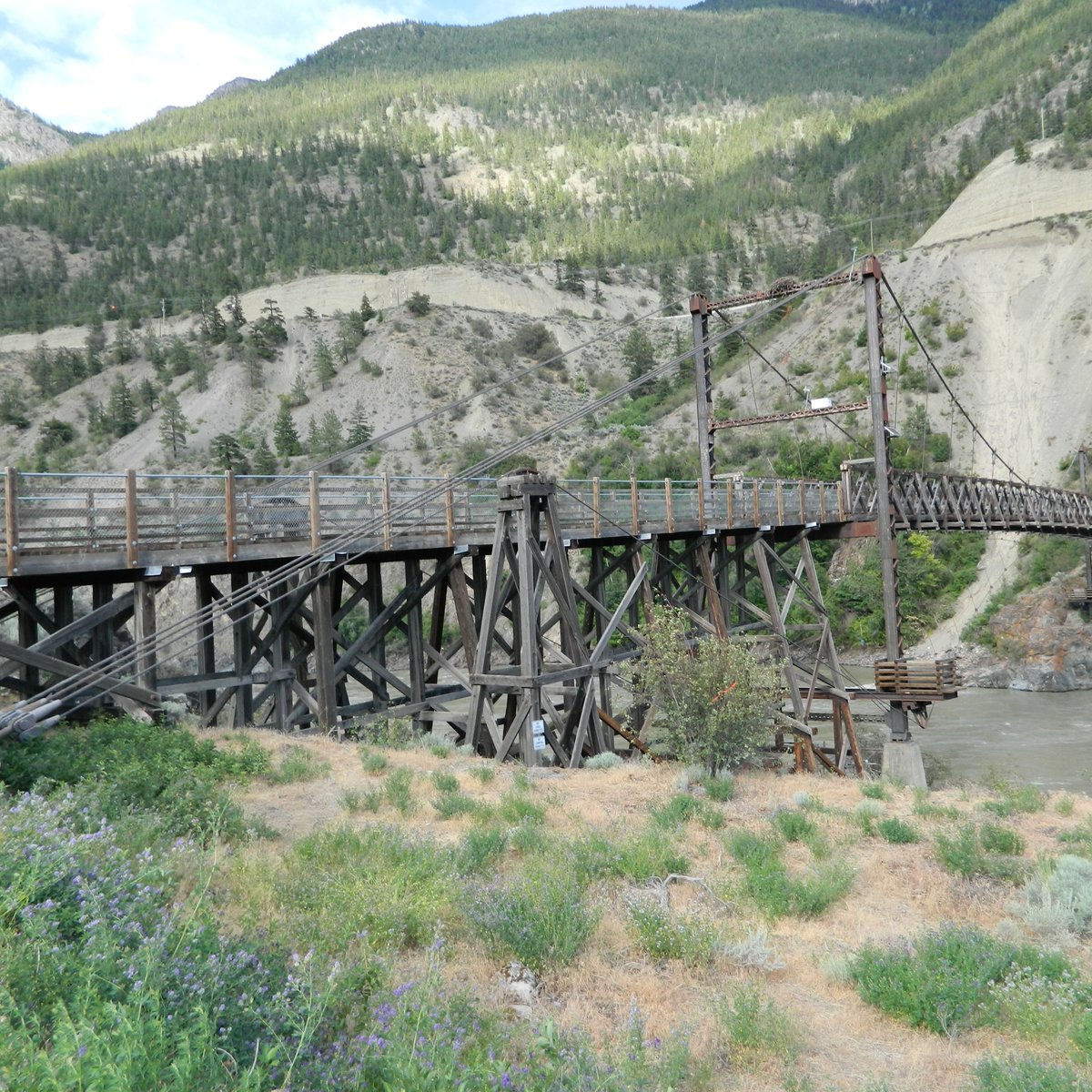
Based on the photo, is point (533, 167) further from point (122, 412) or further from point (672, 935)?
point (672, 935)

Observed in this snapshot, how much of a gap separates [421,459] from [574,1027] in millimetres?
46572

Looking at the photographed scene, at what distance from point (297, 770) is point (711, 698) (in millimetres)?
6096

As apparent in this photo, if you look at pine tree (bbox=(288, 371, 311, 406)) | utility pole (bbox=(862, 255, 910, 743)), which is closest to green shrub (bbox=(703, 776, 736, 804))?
utility pole (bbox=(862, 255, 910, 743))

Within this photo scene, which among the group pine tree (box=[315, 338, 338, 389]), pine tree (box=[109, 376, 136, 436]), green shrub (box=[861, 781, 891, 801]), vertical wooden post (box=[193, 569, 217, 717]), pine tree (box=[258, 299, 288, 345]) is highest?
pine tree (box=[258, 299, 288, 345])

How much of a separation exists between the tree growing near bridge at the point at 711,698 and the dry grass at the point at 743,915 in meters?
0.86

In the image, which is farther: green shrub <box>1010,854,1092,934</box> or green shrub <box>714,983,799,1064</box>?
green shrub <box>1010,854,1092,934</box>

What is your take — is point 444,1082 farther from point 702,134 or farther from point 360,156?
point 702,134

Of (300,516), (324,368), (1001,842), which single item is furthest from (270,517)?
(324,368)

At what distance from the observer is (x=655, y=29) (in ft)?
647

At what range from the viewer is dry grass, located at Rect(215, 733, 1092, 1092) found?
4664mm

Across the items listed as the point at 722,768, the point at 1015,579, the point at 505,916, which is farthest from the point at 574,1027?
the point at 1015,579

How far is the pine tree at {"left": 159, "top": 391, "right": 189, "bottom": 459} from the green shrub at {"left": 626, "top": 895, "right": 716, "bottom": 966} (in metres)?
49.1

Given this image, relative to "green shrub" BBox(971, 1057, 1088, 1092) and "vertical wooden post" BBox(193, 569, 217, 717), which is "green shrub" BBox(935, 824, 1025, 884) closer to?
"green shrub" BBox(971, 1057, 1088, 1092)

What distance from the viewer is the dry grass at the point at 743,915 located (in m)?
4.66
